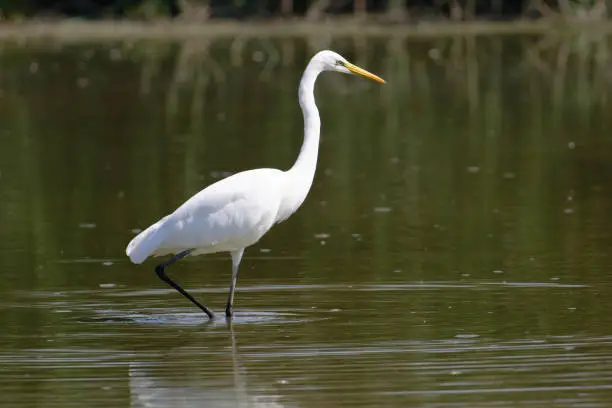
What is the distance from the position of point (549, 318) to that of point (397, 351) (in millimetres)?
1486

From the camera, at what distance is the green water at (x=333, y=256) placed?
9.51 meters

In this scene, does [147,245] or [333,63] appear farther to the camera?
[333,63]

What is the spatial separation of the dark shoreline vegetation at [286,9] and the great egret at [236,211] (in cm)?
4176

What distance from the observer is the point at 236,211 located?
11.5 meters

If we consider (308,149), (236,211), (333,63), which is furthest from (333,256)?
(236,211)

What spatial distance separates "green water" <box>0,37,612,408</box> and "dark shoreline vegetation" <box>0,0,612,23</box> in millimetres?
21194

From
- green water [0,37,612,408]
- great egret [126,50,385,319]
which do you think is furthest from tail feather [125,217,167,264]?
green water [0,37,612,408]

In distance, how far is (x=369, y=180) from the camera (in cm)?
1970

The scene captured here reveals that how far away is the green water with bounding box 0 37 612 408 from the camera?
9.51m

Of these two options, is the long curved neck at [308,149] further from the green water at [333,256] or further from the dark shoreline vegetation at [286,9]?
the dark shoreline vegetation at [286,9]

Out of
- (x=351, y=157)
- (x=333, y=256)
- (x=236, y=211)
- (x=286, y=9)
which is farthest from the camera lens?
(x=286, y=9)

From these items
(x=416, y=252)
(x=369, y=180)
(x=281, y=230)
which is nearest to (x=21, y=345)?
(x=416, y=252)

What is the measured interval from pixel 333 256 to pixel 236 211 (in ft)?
10.2

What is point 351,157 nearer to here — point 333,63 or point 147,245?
point 333,63
